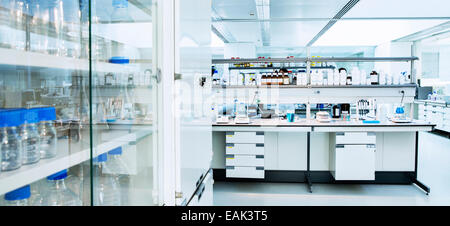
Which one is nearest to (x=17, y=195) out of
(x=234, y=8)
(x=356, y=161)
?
(x=356, y=161)

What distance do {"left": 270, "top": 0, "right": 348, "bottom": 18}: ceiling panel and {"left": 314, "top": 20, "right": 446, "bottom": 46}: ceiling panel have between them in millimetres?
1382

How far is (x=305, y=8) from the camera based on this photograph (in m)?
4.84

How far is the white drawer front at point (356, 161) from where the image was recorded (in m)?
3.65

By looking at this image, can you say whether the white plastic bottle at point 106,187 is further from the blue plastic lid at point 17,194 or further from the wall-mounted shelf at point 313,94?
the wall-mounted shelf at point 313,94

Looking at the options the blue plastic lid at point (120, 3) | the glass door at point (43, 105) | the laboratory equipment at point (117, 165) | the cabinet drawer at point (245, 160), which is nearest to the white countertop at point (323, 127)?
the cabinet drawer at point (245, 160)

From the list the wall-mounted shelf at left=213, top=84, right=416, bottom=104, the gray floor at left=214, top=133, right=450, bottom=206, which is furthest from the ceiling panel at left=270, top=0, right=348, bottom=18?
the gray floor at left=214, top=133, right=450, bottom=206

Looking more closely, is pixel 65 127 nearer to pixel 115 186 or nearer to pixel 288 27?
pixel 115 186

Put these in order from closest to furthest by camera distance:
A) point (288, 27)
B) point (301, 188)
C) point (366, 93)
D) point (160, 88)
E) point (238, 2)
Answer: point (160, 88) < point (301, 188) < point (366, 93) < point (238, 2) < point (288, 27)

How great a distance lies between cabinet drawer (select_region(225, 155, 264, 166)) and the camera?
12.3 ft

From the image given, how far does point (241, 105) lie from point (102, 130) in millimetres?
3641

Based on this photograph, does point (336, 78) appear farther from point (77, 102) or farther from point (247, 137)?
point (77, 102)

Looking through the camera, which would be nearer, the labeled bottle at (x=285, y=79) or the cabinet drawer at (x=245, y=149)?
the cabinet drawer at (x=245, y=149)

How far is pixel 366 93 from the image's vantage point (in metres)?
4.21
